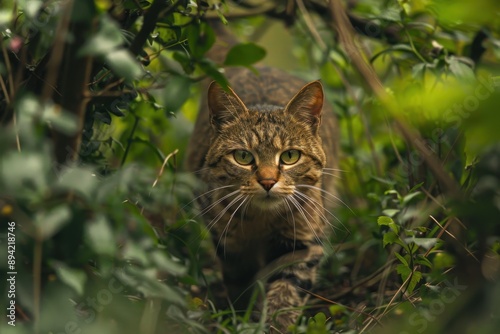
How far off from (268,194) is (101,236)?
5.14 ft

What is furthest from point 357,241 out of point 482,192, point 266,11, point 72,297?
point 482,192

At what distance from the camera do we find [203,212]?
3.77 metres

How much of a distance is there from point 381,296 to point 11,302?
181 centimetres

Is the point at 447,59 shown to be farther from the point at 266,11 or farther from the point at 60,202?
the point at 60,202

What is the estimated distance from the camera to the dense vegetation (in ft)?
5.55

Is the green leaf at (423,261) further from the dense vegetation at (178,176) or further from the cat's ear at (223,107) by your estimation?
the cat's ear at (223,107)

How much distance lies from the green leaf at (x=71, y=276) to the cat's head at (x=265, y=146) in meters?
1.49

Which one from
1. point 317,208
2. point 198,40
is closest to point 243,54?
point 198,40

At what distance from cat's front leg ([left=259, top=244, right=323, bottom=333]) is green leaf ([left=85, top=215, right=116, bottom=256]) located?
5.14 feet

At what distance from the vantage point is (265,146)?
3523 millimetres

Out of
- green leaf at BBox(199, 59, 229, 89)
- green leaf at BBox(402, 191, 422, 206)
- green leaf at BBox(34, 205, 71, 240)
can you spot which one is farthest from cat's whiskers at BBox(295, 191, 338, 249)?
green leaf at BBox(34, 205, 71, 240)

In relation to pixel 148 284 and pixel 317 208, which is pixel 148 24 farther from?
pixel 317 208

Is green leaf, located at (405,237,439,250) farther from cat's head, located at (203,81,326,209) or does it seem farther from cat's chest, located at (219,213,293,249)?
cat's chest, located at (219,213,293,249)

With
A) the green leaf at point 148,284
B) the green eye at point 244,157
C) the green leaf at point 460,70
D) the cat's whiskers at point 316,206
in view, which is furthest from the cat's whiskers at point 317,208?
the green leaf at point 148,284
